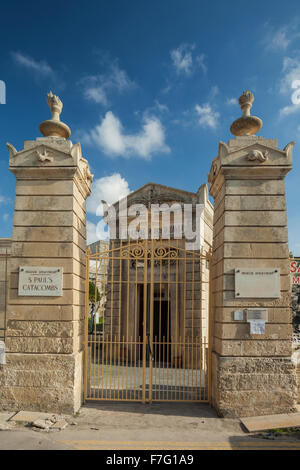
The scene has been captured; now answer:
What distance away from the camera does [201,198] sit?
12305 millimetres

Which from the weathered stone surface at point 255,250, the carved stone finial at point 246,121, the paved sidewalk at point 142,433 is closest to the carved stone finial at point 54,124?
the carved stone finial at point 246,121

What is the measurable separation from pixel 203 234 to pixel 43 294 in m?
7.19

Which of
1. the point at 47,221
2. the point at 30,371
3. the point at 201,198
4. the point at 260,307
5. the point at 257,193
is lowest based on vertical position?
the point at 30,371

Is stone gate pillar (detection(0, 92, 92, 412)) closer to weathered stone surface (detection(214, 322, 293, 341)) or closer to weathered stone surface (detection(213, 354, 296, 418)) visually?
weathered stone surface (detection(213, 354, 296, 418))

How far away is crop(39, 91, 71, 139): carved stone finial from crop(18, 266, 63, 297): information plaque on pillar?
108 inches

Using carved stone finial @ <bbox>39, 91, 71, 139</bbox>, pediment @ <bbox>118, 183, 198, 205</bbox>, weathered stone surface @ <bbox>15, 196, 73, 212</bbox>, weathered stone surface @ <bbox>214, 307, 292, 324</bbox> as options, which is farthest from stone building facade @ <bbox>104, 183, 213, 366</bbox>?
carved stone finial @ <bbox>39, 91, 71, 139</bbox>

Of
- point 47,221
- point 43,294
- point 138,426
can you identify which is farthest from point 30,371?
point 47,221

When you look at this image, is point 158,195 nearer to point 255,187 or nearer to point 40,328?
point 255,187

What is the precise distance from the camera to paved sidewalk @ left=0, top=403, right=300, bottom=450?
4.89 metres

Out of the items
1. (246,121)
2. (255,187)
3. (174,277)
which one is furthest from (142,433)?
(174,277)

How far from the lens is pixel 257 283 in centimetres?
629

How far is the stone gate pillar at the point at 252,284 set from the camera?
6070mm
